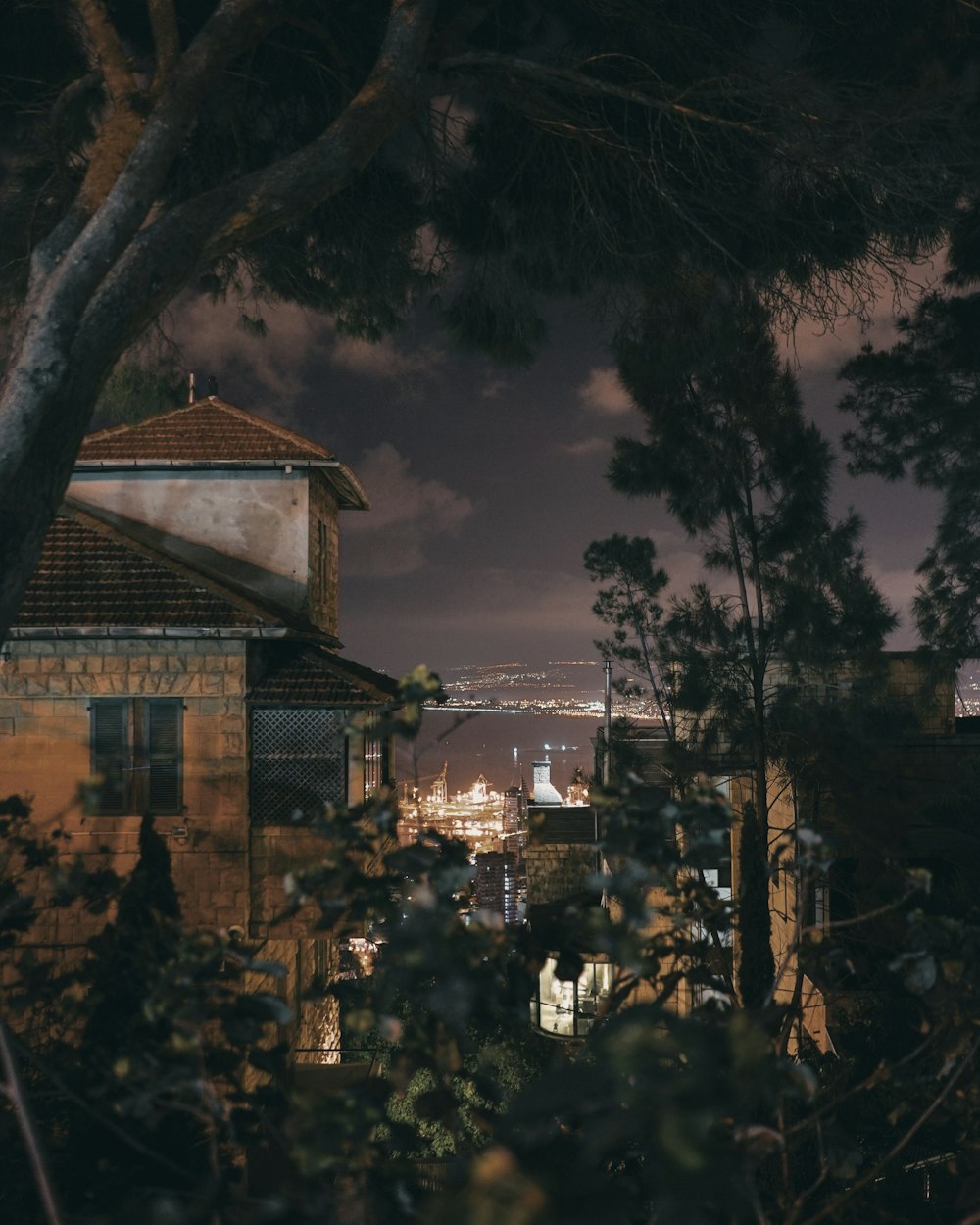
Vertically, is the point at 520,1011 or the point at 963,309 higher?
the point at 963,309

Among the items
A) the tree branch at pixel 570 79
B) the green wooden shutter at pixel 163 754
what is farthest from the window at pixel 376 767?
the tree branch at pixel 570 79

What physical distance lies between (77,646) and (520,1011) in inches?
426

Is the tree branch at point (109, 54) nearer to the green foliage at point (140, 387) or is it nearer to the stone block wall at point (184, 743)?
the green foliage at point (140, 387)

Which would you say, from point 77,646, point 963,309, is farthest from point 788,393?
point 77,646

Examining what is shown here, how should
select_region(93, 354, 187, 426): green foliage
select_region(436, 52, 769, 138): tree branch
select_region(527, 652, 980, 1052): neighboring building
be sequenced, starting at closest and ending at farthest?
select_region(436, 52, 769, 138): tree branch < select_region(93, 354, 187, 426): green foliage < select_region(527, 652, 980, 1052): neighboring building

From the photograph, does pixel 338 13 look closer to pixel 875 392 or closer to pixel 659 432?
pixel 659 432

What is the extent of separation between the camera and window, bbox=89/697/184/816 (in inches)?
452

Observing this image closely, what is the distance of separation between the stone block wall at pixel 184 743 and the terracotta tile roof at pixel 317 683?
0.47m

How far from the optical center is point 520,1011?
2414 millimetres

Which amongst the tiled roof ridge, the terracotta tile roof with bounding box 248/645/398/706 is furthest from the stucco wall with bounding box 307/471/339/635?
the terracotta tile roof with bounding box 248/645/398/706

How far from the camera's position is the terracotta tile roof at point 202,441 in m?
14.6

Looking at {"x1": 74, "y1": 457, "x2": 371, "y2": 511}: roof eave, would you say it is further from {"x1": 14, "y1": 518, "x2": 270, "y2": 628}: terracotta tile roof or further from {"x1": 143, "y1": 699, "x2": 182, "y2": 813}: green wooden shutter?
{"x1": 143, "y1": 699, "x2": 182, "y2": 813}: green wooden shutter

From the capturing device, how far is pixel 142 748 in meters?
11.6

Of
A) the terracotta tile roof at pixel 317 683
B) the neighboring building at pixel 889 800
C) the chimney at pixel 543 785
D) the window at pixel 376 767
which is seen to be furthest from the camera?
the chimney at pixel 543 785
